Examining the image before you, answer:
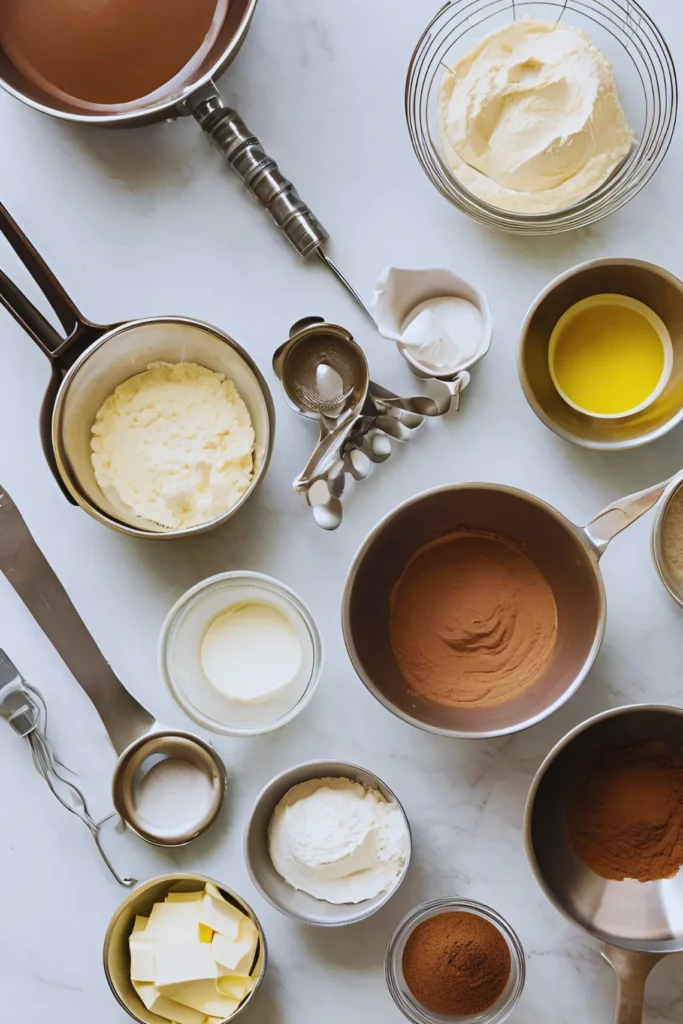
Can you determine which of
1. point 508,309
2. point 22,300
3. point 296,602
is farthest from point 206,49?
point 296,602

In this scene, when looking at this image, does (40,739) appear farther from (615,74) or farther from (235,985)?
(615,74)

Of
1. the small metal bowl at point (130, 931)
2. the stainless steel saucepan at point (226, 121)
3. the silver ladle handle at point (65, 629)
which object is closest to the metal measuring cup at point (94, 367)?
the silver ladle handle at point (65, 629)

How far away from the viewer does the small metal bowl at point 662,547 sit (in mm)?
1422

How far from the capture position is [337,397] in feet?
4.96

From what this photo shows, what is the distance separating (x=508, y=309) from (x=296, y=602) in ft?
2.03

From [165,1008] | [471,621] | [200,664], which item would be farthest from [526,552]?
[165,1008]

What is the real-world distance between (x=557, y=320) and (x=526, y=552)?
0.39 m

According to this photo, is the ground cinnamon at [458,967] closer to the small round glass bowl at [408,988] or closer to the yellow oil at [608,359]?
the small round glass bowl at [408,988]

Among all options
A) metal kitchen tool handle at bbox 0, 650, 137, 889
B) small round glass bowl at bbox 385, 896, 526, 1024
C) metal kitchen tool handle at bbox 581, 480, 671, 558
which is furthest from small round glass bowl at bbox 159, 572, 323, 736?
metal kitchen tool handle at bbox 581, 480, 671, 558

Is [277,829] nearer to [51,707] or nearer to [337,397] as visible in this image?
[51,707]

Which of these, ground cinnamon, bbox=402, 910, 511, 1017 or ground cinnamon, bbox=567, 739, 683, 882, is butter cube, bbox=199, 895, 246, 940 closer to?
ground cinnamon, bbox=402, 910, 511, 1017

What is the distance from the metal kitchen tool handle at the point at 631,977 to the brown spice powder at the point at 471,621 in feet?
1.35

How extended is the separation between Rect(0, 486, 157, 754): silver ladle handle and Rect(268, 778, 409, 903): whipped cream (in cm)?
30

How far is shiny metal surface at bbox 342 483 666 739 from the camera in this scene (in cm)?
139
